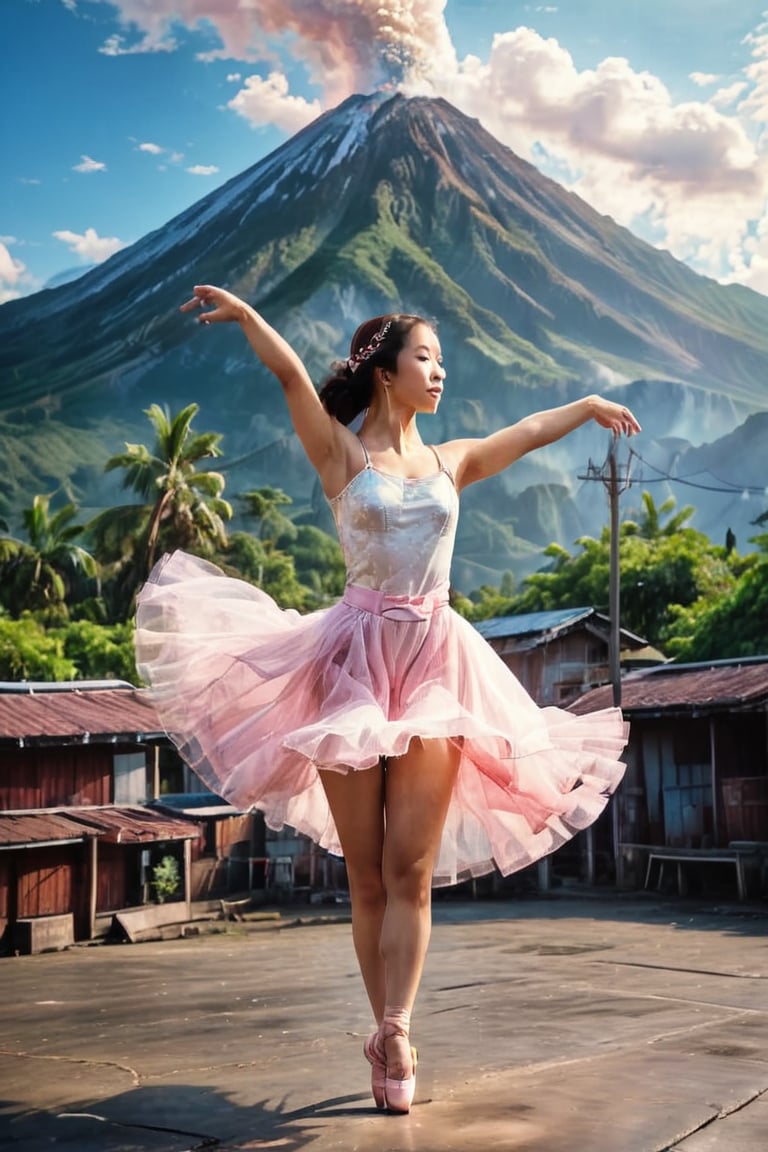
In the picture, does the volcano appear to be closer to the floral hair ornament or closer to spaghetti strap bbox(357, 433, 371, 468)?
the floral hair ornament

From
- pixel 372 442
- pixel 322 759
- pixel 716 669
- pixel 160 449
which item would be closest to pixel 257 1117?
pixel 322 759

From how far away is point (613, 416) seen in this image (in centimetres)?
436

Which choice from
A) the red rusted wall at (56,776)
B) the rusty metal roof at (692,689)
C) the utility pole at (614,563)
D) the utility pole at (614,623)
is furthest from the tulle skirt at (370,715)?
the utility pole at (614,623)

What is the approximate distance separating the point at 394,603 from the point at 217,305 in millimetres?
1031

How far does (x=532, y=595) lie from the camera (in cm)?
4906

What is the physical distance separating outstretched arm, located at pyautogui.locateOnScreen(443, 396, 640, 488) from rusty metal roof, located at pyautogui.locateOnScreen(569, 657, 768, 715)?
602 inches

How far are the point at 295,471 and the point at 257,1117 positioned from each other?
15165 centimetres

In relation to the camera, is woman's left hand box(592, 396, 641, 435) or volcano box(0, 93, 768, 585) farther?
volcano box(0, 93, 768, 585)

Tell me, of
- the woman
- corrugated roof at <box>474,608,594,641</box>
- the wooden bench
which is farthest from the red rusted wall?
the woman

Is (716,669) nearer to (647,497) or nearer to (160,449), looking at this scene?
(160,449)

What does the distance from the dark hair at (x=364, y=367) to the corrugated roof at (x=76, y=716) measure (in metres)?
15.0

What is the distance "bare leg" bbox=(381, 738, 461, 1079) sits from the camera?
11.4 ft

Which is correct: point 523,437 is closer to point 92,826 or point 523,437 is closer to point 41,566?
point 92,826

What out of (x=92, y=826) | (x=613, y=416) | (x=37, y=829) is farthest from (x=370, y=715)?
(x=92, y=826)
